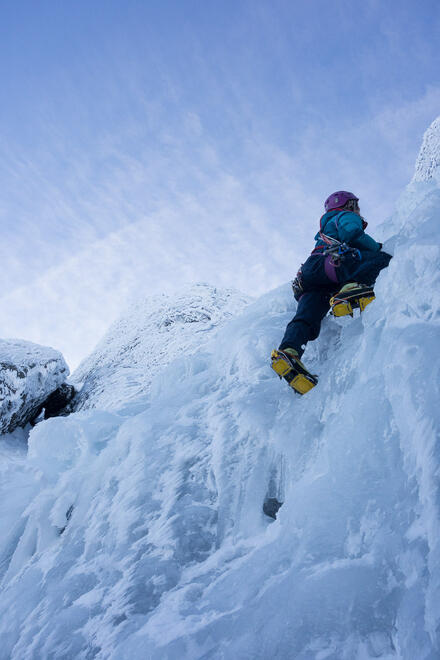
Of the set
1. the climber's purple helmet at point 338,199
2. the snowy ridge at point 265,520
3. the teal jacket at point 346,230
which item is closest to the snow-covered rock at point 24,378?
the snowy ridge at point 265,520

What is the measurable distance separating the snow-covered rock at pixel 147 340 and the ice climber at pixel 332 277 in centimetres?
271

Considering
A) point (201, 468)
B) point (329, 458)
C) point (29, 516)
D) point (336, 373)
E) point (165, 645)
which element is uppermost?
point (336, 373)

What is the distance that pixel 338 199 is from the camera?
4.51m

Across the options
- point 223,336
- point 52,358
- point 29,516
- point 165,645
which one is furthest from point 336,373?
point 52,358

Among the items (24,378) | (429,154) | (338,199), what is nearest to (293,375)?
(338,199)

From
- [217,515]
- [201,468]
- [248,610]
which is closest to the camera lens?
[248,610]

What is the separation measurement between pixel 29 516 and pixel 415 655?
322 centimetres

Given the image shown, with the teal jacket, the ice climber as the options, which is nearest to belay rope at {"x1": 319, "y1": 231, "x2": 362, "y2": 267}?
the ice climber

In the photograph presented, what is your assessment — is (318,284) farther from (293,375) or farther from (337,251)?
(293,375)

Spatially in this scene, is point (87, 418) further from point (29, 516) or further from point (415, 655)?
point (415, 655)

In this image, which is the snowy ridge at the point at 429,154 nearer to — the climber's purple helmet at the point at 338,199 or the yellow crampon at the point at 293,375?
the climber's purple helmet at the point at 338,199

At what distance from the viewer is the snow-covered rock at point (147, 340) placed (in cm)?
674

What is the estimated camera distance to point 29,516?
3.31 meters

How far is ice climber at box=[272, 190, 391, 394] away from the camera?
3159mm
